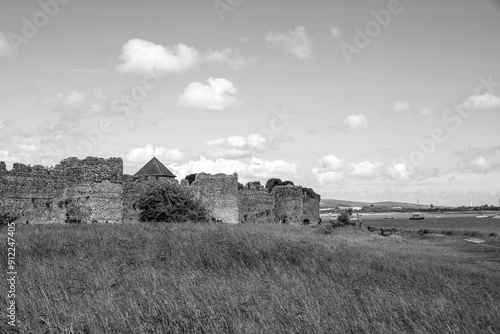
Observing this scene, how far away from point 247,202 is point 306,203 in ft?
32.6

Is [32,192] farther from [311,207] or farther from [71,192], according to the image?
[311,207]

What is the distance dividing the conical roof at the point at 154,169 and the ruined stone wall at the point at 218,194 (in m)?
5.32

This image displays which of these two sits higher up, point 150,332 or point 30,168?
point 30,168

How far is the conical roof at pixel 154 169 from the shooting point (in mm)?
34219

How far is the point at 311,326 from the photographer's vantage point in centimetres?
583

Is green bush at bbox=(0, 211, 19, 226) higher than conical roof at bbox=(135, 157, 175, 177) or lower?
lower

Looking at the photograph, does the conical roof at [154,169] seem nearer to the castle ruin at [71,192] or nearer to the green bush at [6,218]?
the castle ruin at [71,192]

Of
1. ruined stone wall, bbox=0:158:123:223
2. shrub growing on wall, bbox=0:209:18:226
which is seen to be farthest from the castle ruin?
shrub growing on wall, bbox=0:209:18:226

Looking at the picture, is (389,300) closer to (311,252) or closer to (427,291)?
(427,291)

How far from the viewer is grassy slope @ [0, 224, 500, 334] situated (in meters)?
6.04

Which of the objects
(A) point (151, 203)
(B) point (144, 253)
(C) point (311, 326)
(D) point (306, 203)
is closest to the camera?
(C) point (311, 326)

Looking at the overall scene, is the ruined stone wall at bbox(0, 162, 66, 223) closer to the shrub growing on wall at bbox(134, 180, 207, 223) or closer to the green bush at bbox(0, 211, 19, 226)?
the green bush at bbox(0, 211, 19, 226)

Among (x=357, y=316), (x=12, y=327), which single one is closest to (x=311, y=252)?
(x=357, y=316)

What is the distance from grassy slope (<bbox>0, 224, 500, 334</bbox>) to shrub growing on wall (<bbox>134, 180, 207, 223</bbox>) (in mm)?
11051
